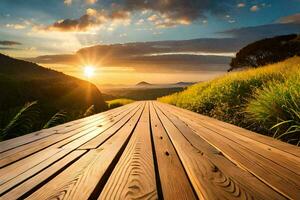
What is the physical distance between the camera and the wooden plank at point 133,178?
169 centimetres

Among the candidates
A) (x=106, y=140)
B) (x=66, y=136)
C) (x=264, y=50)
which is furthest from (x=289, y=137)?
(x=264, y=50)

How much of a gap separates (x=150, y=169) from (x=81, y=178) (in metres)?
0.51

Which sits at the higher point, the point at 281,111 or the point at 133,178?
the point at 281,111

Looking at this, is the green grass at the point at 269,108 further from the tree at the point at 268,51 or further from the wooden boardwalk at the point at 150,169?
the tree at the point at 268,51

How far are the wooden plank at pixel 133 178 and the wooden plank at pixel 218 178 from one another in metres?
0.27

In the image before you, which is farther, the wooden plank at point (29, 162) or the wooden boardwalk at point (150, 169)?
the wooden plank at point (29, 162)

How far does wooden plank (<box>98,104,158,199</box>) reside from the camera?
169cm

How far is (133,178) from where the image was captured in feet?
6.56

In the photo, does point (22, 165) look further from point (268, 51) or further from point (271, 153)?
point (268, 51)

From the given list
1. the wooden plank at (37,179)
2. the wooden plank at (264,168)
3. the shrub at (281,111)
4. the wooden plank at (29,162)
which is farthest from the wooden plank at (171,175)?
the shrub at (281,111)

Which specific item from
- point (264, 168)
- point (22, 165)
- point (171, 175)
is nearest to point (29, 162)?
point (22, 165)

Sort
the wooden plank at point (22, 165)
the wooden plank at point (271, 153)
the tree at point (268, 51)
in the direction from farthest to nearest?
the tree at point (268, 51)
the wooden plank at point (271, 153)
the wooden plank at point (22, 165)

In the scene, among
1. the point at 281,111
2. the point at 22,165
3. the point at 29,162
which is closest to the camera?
the point at 22,165

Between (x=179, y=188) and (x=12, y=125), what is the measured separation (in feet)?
16.7
